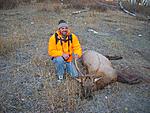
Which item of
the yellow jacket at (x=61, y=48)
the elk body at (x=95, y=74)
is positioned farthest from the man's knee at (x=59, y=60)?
the elk body at (x=95, y=74)

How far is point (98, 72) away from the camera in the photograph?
22.9 feet

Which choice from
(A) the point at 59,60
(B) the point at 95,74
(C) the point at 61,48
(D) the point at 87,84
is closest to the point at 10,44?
(C) the point at 61,48

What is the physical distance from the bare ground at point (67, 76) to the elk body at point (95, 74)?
0.17 metres

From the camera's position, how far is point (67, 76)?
7254mm

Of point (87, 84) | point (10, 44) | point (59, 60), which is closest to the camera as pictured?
point (87, 84)

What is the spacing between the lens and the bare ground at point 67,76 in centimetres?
616

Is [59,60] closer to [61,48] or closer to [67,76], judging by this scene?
[61,48]

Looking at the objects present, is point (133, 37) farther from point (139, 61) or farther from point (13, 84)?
point (13, 84)

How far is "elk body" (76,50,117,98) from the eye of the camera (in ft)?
20.6

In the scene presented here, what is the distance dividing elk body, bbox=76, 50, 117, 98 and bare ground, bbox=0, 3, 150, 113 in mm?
173

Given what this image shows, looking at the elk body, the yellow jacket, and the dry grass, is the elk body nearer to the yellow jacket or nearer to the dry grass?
the yellow jacket

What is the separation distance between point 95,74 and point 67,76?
779 millimetres

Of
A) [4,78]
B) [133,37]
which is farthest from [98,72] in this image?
[133,37]

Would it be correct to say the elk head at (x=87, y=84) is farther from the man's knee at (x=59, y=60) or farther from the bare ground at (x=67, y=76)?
the man's knee at (x=59, y=60)
